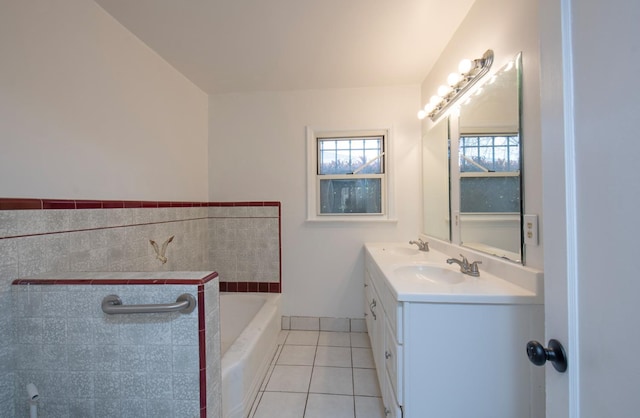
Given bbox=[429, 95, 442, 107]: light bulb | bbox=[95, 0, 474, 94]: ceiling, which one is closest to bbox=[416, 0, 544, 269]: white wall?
bbox=[95, 0, 474, 94]: ceiling

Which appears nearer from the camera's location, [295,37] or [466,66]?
[466,66]

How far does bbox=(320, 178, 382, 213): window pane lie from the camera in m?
2.45

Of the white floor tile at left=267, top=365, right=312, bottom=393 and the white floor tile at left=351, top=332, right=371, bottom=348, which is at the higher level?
the white floor tile at left=267, top=365, right=312, bottom=393

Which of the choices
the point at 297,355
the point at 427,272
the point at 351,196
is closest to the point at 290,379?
the point at 297,355

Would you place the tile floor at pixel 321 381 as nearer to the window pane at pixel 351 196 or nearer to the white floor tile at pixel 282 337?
the white floor tile at pixel 282 337

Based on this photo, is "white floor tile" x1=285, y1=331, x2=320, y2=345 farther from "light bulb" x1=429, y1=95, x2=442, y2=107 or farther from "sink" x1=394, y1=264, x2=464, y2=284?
"light bulb" x1=429, y1=95, x2=442, y2=107

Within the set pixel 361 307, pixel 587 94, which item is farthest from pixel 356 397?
pixel 587 94

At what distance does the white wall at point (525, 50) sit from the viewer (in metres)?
1.00

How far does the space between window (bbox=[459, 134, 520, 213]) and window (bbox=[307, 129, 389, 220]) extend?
36.3 inches

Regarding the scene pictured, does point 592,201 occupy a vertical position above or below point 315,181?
below

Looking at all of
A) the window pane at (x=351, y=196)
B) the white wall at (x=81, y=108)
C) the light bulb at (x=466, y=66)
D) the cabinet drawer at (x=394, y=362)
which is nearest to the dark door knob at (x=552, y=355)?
the cabinet drawer at (x=394, y=362)

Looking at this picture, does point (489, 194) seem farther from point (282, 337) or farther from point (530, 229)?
point (282, 337)

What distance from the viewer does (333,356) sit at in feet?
6.52

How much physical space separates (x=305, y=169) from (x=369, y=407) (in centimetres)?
190
